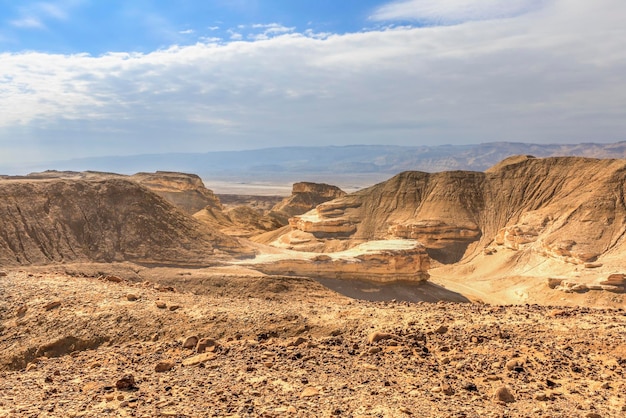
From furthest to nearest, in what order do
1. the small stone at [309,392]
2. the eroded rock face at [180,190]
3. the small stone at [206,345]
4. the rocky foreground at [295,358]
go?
the eroded rock face at [180,190] → the small stone at [206,345] → the small stone at [309,392] → the rocky foreground at [295,358]

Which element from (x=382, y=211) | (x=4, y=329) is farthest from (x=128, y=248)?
(x=382, y=211)

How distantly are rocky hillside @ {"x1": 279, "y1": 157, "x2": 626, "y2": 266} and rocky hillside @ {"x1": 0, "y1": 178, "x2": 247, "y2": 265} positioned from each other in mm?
19670

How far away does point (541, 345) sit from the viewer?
7.27m

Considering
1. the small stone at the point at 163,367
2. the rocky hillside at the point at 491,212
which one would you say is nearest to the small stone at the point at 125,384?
the small stone at the point at 163,367

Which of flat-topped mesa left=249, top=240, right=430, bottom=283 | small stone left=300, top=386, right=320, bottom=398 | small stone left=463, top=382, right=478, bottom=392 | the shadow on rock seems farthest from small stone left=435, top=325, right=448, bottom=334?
the shadow on rock

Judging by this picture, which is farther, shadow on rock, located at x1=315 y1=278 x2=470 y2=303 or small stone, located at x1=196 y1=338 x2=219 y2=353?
shadow on rock, located at x1=315 y1=278 x2=470 y2=303

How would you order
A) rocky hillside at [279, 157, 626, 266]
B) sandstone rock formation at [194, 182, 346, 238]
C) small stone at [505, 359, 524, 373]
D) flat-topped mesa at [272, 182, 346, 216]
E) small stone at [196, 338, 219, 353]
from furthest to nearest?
flat-topped mesa at [272, 182, 346, 216]
sandstone rock formation at [194, 182, 346, 238]
rocky hillside at [279, 157, 626, 266]
small stone at [196, 338, 219, 353]
small stone at [505, 359, 524, 373]

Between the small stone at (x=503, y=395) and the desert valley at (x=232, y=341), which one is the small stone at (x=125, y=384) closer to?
the desert valley at (x=232, y=341)

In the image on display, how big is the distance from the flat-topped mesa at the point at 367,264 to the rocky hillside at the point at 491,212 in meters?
12.6

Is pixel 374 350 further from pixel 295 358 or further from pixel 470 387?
pixel 470 387

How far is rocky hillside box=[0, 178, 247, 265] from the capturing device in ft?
68.5

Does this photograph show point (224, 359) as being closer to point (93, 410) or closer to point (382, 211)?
point (93, 410)

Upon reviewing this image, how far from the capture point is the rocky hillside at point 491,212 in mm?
38031

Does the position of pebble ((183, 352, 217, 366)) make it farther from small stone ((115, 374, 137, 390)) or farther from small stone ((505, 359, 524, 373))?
small stone ((505, 359, 524, 373))
